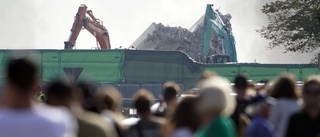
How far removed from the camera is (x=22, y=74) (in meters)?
6.92

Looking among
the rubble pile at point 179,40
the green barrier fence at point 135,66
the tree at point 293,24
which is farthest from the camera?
the rubble pile at point 179,40

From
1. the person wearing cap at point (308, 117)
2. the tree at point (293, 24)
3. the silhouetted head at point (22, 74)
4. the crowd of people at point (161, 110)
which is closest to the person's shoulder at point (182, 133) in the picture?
the crowd of people at point (161, 110)

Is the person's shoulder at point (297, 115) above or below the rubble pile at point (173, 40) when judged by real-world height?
below

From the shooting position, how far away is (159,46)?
85.4 meters

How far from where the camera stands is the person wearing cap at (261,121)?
421 inches

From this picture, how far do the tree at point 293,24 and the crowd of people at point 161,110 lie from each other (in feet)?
96.4

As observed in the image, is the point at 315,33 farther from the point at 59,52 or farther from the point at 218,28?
the point at 218,28

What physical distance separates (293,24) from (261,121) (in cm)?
3401

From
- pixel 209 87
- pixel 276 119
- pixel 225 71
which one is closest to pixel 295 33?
pixel 225 71

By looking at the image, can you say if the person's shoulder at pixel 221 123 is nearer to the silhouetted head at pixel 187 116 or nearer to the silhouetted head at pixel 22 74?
the silhouetted head at pixel 22 74

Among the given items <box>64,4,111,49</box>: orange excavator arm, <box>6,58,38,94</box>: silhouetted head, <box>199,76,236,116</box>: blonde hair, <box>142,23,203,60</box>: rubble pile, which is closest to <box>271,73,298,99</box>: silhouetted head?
<box>199,76,236,116</box>: blonde hair

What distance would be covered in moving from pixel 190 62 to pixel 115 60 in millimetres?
3820

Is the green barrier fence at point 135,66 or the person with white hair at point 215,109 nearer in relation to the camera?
the person with white hair at point 215,109

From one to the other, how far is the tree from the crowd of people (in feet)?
96.4
